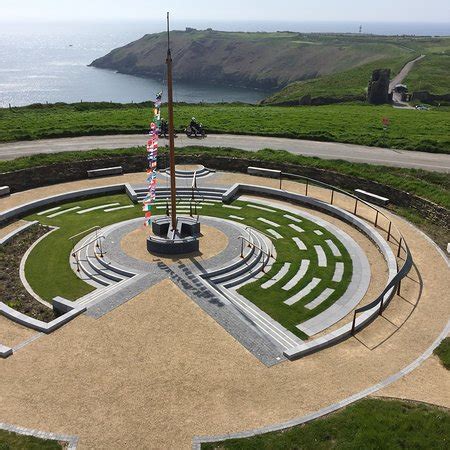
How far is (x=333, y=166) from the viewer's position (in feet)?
124

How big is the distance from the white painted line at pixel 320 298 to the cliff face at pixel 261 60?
138 meters

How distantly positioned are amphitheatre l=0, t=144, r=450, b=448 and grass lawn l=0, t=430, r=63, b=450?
0.38 m

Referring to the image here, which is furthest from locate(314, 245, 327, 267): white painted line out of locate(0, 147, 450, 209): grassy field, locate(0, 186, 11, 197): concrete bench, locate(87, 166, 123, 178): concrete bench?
locate(0, 186, 11, 197): concrete bench

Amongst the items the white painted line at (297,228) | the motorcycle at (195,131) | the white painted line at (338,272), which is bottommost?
the white painted line at (338,272)

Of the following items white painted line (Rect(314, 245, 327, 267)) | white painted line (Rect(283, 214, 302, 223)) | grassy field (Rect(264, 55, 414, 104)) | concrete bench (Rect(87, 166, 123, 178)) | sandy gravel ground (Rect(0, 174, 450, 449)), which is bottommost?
sandy gravel ground (Rect(0, 174, 450, 449))

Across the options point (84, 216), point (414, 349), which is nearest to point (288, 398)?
point (414, 349)

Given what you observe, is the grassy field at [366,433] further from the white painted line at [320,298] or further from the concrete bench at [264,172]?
the concrete bench at [264,172]

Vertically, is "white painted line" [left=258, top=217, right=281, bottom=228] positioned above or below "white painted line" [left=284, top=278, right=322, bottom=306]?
above

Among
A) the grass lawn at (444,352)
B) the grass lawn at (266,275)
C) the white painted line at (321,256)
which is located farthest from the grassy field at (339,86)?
the grass lawn at (444,352)

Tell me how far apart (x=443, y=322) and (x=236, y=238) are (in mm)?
12017

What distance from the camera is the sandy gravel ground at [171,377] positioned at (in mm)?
14367

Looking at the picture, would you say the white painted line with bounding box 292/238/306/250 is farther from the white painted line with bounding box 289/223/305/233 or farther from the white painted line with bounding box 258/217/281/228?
the white painted line with bounding box 258/217/281/228

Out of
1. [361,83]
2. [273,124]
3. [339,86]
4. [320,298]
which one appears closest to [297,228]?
[320,298]

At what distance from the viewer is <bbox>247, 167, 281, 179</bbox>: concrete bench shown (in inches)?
1494
